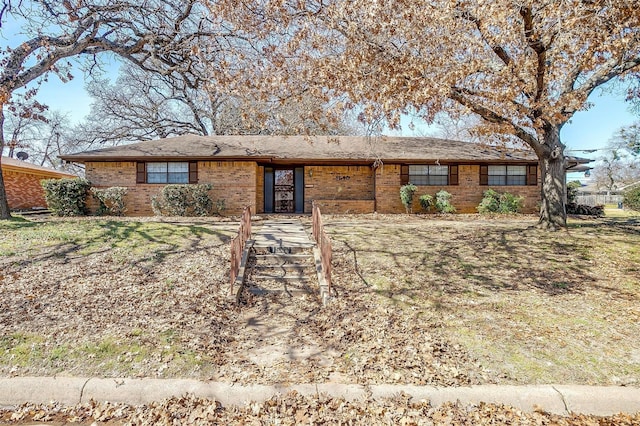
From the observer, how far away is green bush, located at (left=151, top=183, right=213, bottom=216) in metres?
13.5

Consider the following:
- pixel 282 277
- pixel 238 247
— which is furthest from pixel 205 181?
pixel 282 277

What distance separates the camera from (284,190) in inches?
698

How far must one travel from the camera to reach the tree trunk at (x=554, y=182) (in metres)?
9.23

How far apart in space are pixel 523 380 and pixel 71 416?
14.5 ft

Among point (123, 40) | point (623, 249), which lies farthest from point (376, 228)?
point (123, 40)

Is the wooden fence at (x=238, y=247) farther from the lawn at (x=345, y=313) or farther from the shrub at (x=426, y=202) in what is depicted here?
the shrub at (x=426, y=202)

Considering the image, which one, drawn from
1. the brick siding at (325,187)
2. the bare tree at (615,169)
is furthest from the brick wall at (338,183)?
the bare tree at (615,169)

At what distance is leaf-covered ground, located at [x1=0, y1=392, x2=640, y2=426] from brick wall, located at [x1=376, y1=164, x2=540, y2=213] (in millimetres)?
12650

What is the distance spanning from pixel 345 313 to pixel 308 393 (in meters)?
2.05

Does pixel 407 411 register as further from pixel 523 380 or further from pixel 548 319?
pixel 548 319

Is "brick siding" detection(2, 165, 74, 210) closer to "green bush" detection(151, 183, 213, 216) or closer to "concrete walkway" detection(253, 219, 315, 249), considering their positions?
"green bush" detection(151, 183, 213, 216)

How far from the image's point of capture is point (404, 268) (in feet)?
22.8

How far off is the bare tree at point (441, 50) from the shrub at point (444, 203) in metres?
6.39

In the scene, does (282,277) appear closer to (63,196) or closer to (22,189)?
(63,196)
